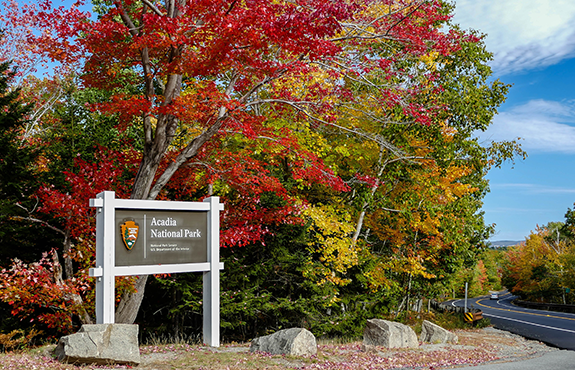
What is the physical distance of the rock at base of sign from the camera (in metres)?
6.80

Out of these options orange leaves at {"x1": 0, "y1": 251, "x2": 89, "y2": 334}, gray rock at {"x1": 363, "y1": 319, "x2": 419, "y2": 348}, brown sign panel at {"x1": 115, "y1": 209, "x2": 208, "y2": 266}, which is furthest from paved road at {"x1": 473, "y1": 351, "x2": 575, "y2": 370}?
orange leaves at {"x1": 0, "y1": 251, "x2": 89, "y2": 334}

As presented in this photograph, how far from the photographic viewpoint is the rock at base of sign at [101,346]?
268 inches

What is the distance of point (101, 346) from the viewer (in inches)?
271

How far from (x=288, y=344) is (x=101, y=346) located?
3.39 m

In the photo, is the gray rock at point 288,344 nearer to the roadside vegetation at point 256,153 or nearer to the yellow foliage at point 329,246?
the roadside vegetation at point 256,153

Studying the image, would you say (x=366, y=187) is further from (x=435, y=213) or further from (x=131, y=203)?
(x=131, y=203)

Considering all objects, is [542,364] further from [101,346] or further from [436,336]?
[101,346]

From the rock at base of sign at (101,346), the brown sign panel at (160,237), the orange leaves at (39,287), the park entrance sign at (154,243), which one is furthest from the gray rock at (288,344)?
the orange leaves at (39,287)

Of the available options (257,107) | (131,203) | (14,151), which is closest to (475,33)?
(257,107)

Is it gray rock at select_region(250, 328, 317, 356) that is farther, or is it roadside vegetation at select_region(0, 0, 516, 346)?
roadside vegetation at select_region(0, 0, 516, 346)

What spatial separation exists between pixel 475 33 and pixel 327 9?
8984mm

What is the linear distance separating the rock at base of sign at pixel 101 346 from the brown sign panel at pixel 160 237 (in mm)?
1257

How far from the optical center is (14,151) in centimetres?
1226

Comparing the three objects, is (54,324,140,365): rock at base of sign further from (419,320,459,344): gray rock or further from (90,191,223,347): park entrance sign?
(419,320,459,344): gray rock
